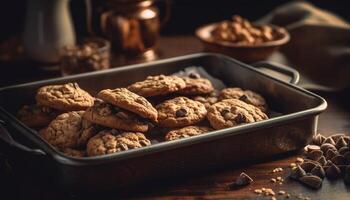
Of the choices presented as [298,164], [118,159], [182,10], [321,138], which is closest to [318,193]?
[298,164]

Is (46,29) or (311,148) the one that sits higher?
(46,29)

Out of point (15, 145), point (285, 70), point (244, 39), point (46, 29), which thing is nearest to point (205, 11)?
point (244, 39)

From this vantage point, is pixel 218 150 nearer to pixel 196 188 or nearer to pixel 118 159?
pixel 196 188

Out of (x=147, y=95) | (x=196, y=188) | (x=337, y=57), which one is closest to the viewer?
(x=196, y=188)

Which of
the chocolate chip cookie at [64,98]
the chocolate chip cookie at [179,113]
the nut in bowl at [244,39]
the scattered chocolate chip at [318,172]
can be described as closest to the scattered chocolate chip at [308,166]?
the scattered chocolate chip at [318,172]

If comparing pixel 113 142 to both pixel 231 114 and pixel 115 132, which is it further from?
pixel 231 114

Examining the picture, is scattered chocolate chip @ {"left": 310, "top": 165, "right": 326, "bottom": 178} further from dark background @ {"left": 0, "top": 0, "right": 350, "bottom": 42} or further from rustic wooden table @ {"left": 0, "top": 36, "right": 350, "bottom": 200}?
dark background @ {"left": 0, "top": 0, "right": 350, "bottom": 42}
